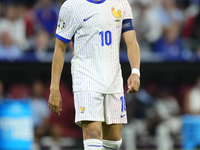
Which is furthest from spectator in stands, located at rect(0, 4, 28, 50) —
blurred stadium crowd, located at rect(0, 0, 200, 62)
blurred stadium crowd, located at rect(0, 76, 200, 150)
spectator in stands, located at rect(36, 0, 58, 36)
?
blurred stadium crowd, located at rect(0, 76, 200, 150)

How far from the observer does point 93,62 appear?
432cm

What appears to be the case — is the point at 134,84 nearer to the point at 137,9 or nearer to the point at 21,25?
the point at 21,25

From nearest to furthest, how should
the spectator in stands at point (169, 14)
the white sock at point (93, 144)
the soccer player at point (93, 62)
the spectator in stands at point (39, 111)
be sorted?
the white sock at point (93, 144), the soccer player at point (93, 62), the spectator in stands at point (39, 111), the spectator in stands at point (169, 14)

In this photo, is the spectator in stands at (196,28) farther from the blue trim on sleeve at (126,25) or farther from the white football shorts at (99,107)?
the white football shorts at (99,107)

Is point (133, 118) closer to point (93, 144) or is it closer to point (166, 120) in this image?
point (166, 120)

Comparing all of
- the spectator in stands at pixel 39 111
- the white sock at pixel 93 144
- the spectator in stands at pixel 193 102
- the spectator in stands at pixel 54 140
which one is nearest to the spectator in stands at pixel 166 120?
the spectator in stands at pixel 193 102

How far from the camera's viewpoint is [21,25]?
10.2m

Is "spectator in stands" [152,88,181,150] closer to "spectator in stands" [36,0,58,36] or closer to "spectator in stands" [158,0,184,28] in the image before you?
"spectator in stands" [158,0,184,28]

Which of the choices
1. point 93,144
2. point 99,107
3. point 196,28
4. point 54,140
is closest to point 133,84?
point 99,107

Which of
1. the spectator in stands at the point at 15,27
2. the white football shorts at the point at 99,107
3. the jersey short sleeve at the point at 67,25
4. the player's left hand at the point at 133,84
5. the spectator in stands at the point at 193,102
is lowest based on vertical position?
the white football shorts at the point at 99,107

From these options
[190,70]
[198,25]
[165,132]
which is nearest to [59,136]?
[165,132]

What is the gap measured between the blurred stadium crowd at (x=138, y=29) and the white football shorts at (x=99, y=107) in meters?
5.69

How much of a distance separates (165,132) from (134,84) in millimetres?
6683

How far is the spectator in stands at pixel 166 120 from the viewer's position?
34.7 feet
